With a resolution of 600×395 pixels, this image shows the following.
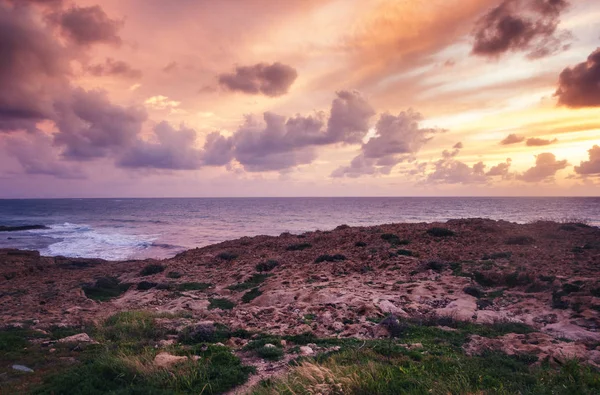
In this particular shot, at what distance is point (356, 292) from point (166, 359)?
24.5 feet

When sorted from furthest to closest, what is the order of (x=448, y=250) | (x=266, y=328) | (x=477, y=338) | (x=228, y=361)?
1. (x=448, y=250)
2. (x=266, y=328)
3. (x=477, y=338)
4. (x=228, y=361)

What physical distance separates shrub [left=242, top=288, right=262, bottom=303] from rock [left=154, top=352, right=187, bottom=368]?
6.40m

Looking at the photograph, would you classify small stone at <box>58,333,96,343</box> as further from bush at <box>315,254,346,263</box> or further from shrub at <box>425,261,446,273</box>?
shrub at <box>425,261,446,273</box>

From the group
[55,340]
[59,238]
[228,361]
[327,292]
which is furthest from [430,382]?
[59,238]

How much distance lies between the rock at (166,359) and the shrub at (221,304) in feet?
17.9

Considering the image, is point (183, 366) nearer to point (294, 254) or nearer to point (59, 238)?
point (294, 254)

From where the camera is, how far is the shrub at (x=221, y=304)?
40.6ft

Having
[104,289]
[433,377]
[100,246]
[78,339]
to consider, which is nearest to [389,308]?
[433,377]

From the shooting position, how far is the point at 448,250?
17.6 m

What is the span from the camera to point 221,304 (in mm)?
12750

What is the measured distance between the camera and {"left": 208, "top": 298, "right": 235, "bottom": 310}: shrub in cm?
1237

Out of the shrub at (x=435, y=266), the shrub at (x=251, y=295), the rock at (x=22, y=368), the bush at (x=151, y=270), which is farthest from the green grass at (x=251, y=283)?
the rock at (x=22, y=368)

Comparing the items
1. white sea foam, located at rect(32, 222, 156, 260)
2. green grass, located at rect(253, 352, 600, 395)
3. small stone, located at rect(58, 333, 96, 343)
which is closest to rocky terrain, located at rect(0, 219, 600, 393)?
small stone, located at rect(58, 333, 96, 343)

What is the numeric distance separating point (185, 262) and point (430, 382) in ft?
60.7
